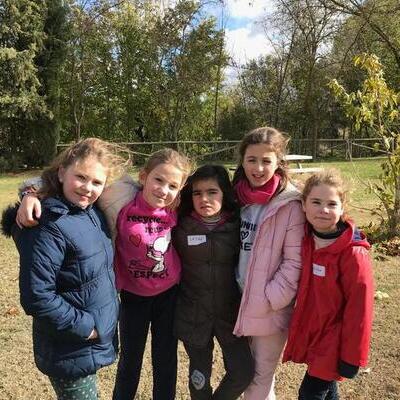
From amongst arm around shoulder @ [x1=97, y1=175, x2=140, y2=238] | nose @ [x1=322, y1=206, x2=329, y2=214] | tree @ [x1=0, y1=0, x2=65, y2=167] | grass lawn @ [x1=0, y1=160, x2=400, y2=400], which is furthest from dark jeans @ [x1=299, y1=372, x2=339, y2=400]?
tree @ [x1=0, y1=0, x2=65, y2=167]

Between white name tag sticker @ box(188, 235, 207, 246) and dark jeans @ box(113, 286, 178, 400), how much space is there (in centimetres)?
27

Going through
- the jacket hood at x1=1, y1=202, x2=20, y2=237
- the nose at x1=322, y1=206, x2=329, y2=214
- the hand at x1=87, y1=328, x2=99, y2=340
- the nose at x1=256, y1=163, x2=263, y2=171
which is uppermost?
the nose at x1=256, y1=163, x2=263, y2=171

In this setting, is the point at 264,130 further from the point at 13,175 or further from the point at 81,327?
the point at 13,175

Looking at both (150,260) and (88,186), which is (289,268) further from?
(88,186)

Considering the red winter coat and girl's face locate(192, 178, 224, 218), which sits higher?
girl's face locate(192, 178, 224, 218)

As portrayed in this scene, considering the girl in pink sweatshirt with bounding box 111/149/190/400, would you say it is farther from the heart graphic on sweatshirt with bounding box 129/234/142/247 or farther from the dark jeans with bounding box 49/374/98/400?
the dark jeans with bounding box 49/374/98/400

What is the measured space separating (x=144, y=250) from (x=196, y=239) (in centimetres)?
26

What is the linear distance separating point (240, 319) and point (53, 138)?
20.6 metres

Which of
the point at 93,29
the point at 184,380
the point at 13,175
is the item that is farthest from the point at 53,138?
the point at 184,380

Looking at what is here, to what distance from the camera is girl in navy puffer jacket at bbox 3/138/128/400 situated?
1892mm

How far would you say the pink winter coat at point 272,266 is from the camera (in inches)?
90.6

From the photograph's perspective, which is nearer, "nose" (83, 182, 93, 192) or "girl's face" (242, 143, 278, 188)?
"nose" (83, 182, 93, 192)

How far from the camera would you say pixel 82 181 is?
2.09m

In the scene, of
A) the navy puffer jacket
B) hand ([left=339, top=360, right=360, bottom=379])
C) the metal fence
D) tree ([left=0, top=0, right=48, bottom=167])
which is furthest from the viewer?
the metal fence
